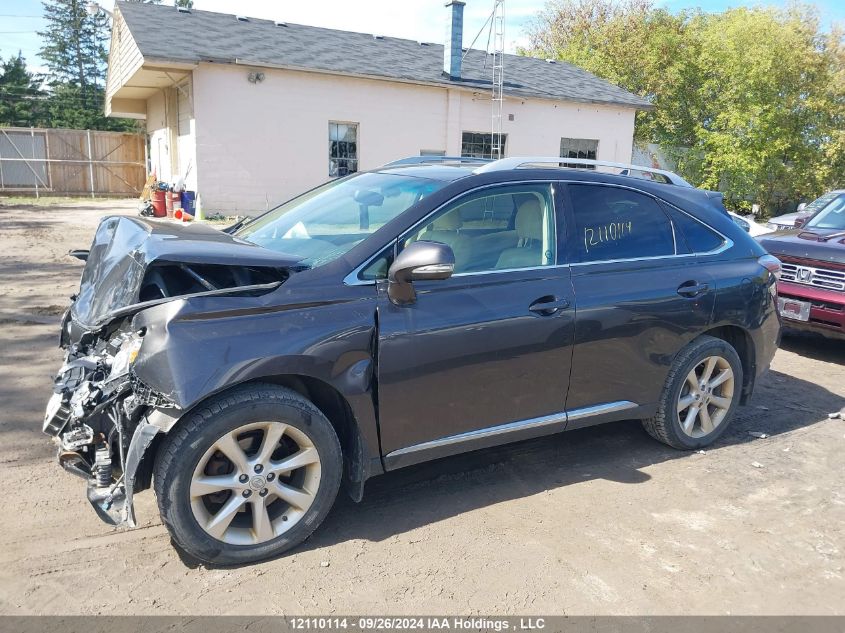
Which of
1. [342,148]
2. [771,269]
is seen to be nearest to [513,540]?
[771,269]

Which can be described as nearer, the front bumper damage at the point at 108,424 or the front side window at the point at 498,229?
the front bumper damage at the point at 108,424

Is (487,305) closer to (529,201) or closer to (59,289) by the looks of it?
(529,201)

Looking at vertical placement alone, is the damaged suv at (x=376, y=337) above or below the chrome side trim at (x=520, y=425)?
above

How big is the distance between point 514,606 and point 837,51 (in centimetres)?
3204

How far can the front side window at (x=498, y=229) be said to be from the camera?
3.61m

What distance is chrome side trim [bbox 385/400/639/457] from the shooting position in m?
3.44

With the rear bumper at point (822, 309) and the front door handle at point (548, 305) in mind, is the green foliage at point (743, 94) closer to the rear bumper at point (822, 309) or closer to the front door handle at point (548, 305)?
the rear bumper at point (822, 309)

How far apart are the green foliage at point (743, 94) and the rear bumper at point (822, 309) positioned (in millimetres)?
21482

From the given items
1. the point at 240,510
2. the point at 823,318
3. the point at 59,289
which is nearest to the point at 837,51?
the point at 823,318

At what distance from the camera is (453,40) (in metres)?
19.3

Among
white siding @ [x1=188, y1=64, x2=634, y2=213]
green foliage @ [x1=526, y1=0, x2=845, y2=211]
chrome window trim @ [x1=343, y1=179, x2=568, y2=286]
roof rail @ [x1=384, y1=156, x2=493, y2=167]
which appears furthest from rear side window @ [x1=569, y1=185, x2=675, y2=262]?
green foliage @ [x1=526, y1=0, x2=845, y2=211]

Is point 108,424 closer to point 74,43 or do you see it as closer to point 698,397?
point 698,397

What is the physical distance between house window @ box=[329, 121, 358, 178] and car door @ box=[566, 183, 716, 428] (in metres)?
Result: 14.6

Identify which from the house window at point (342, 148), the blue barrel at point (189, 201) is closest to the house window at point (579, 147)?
the house window at point (342, 148)
